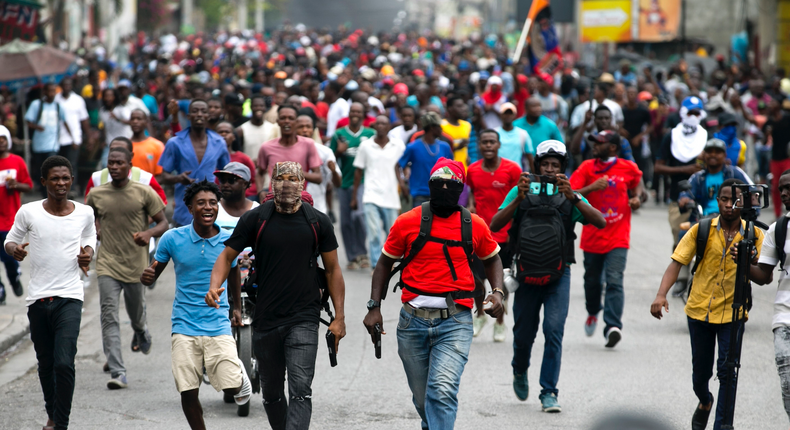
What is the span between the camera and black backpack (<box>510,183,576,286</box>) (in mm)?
7168

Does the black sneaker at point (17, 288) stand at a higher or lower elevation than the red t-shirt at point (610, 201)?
lower

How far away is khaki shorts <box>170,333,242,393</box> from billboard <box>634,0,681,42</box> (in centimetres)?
3543

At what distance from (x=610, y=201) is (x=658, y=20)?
107 feet

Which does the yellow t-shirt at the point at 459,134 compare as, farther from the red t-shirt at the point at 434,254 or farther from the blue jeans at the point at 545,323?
the red t-shirt at the point at 434,254

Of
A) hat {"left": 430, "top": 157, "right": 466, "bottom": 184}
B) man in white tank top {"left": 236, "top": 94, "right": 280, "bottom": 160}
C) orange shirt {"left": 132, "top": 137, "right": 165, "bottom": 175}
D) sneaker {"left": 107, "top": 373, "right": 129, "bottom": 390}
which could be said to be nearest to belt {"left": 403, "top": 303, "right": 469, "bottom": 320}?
hat {"left": 430, "top": 157, "right": 466, "bottom": 184}

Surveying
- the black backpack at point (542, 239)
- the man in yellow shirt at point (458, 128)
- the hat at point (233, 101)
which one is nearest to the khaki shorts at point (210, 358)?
the black backpack at point (542, 239)

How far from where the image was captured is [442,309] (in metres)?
5.86

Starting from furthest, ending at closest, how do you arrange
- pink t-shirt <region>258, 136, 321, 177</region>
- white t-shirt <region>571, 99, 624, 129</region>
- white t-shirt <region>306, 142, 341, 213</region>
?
1. white t-shirt <region>571, 99, 624, 129</region>
2. white t-shirt <region>306, 142, 341, 213</region>
3. pink t-shirt <region>258, 136, 321, 177</region>

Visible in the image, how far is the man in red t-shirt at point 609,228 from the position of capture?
9.05 m

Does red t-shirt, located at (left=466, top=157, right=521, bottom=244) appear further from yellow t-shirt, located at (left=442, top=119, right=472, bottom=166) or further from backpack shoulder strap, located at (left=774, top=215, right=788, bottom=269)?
backpack shoulder strap, located at (left=774, top=215, right=788, bottom=269)

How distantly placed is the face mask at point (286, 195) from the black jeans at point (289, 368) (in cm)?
62

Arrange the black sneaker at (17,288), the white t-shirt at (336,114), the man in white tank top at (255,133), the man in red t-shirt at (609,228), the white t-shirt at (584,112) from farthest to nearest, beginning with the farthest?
the white t-shirt at (584,112) < the white t-shirt at (336,114) < the man in white tank top at (255,133) < the black sneaker at (17,288) < the man in red t-shirt at (609,228)

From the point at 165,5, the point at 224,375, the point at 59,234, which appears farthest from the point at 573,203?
the point at 165,5

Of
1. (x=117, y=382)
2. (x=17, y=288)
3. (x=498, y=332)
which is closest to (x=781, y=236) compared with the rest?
(x=498, y=332)
